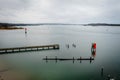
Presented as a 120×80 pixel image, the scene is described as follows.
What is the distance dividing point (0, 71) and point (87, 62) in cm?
2376

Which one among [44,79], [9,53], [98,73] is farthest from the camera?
[9,53]

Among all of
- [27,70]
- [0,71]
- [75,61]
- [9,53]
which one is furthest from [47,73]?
[9,53]

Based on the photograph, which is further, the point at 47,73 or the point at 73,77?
the point at 47,73

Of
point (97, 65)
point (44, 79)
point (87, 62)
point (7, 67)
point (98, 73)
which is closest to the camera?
point (44, 79)

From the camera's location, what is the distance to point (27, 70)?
37.3 metres

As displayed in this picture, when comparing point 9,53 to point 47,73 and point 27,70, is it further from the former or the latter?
point 47,73

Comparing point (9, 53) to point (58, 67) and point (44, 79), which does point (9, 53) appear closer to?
point (58, 67)

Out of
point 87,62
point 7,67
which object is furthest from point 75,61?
point 7,67

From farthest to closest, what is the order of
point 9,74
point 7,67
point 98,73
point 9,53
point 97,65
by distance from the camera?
point 9,53
point 97,65
point 7,67
point 98,73
point 9,74

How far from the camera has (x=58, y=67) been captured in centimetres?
4031

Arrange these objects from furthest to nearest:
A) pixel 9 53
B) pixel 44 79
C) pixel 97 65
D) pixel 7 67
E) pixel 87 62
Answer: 1. pixel 9 53
2. pixel 87 62
3. pixel 97 65
4. pixel 7 67
5. pixel 44 79

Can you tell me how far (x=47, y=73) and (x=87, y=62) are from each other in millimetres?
15343

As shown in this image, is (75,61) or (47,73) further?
(75,61)

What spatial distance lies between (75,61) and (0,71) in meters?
21.3
